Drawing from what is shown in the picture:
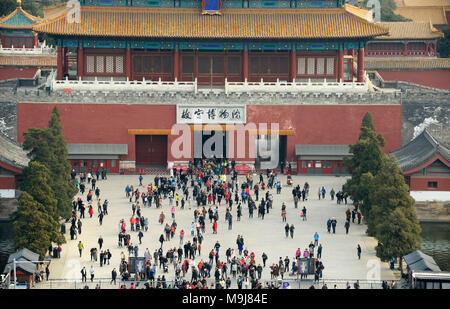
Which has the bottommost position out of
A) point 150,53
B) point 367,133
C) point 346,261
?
point 346,261

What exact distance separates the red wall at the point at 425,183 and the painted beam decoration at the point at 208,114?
17180 mm

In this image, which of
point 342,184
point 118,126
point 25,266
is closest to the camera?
point 25,266

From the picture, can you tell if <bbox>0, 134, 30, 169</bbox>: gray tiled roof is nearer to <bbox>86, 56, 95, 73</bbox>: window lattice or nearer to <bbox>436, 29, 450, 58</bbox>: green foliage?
<bbox>86, 56, 95, 73</bbox>: window lattice

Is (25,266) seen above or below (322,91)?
below

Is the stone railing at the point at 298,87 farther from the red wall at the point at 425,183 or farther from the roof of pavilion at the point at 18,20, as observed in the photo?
the roof of pavilion at the point at 18,20

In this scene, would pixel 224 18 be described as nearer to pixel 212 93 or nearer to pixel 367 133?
pixel 212 93

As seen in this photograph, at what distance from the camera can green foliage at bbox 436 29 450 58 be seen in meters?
129

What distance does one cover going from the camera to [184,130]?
93.3 meters

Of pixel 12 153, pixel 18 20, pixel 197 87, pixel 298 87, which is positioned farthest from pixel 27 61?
pixel 12 153

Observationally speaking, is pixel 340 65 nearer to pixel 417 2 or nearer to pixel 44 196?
→ pixel 44 196

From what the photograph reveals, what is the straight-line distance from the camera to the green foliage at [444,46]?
129 meters
